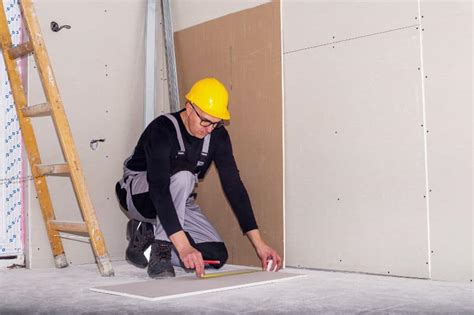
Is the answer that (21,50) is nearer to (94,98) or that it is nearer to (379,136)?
(94,98)

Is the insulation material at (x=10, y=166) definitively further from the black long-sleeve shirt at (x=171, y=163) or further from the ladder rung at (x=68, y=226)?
the black long-sleeve shirt at (x=171, y=163)

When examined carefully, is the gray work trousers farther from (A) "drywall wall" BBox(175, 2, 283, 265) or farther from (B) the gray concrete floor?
(B) the gray concrete floor

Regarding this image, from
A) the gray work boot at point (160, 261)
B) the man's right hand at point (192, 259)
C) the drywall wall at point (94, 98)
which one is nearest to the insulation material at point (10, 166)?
the drywall wall at point (94, 98)

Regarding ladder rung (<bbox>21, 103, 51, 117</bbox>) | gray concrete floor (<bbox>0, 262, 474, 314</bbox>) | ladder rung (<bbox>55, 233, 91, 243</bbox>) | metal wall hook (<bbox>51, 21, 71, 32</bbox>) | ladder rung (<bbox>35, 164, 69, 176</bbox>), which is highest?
metal wall hook (<bbox>51, 21, 71, 32</bbox>)

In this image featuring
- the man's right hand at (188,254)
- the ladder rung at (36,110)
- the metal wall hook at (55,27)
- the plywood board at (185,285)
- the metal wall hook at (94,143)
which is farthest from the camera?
the metal wall hook at (94,143)

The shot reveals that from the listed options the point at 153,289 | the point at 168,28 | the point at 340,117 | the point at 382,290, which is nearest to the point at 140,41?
the point at 168,28

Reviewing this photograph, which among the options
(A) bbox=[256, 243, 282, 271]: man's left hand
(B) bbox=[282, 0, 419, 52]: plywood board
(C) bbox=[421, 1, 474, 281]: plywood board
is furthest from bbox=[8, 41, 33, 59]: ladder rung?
(C) bbox=[421, 1, 474, 281]: plywood board

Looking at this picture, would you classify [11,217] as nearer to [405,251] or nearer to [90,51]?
[90,51]

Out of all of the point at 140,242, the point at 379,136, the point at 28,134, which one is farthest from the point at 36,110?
the point at 379,136

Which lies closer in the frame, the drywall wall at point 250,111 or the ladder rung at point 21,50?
the ladder rung at point 21,50

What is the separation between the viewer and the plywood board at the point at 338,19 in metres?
2.57

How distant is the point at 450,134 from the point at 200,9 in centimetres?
162

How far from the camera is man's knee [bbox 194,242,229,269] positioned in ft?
9.29

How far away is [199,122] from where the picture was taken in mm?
2625
